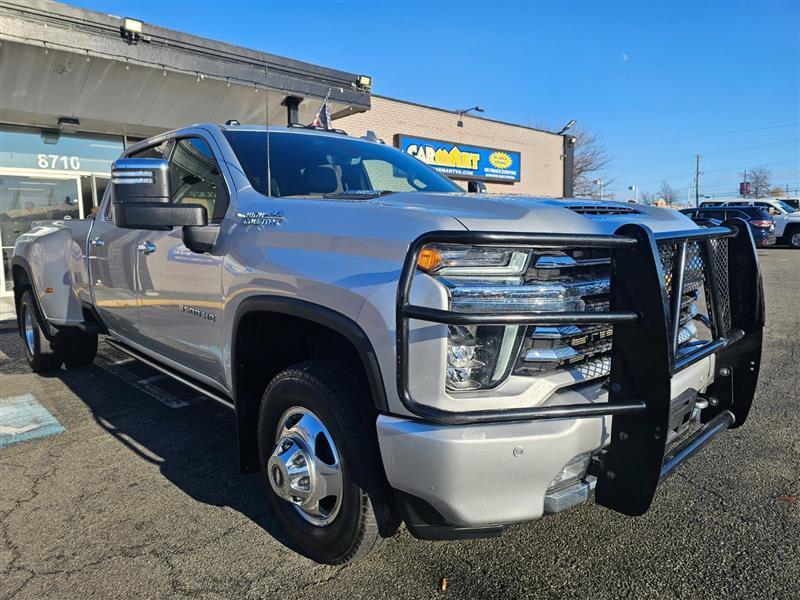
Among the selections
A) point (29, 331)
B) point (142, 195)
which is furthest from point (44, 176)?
point (142, 195)

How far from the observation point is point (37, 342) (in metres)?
5.68

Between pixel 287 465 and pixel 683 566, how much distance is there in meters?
1.69

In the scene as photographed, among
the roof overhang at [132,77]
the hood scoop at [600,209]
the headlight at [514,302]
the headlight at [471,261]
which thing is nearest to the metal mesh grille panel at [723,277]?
the hood scoop at [600,209]

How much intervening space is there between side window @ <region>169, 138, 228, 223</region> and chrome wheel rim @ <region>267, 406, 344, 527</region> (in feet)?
4.09

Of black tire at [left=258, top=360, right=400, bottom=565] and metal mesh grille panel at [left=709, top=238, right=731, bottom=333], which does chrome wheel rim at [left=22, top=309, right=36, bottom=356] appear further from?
metal mesh grille panel at [left=709, top=238, right=731, bottom=333]

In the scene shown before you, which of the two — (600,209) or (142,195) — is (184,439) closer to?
(142,195)

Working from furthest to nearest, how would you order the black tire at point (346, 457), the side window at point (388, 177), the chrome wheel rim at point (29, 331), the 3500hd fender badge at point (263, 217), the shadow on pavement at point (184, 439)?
1. the chrome wheel rim at point (29, 331)
2. the side window at point (388, 177)
3. the shadow on pavement at point (184, 439)
4. the 3500hd fender badge at point (263, 217)
5. the black tire at point (346, 457)

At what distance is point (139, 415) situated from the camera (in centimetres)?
455

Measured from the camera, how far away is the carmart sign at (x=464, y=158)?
54.8 feet

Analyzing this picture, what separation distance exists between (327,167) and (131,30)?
736cm

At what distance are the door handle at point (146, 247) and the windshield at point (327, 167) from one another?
33.4 inches

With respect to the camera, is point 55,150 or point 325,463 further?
point 55,150

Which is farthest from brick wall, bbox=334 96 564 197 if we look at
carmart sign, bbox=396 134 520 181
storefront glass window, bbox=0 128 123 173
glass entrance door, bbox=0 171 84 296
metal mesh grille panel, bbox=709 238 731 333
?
metal mesh grille panel, bbox=709 238 731 333

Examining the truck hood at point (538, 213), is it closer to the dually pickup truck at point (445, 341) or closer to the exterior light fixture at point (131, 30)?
the dually pickup truck at point (445, 341)
